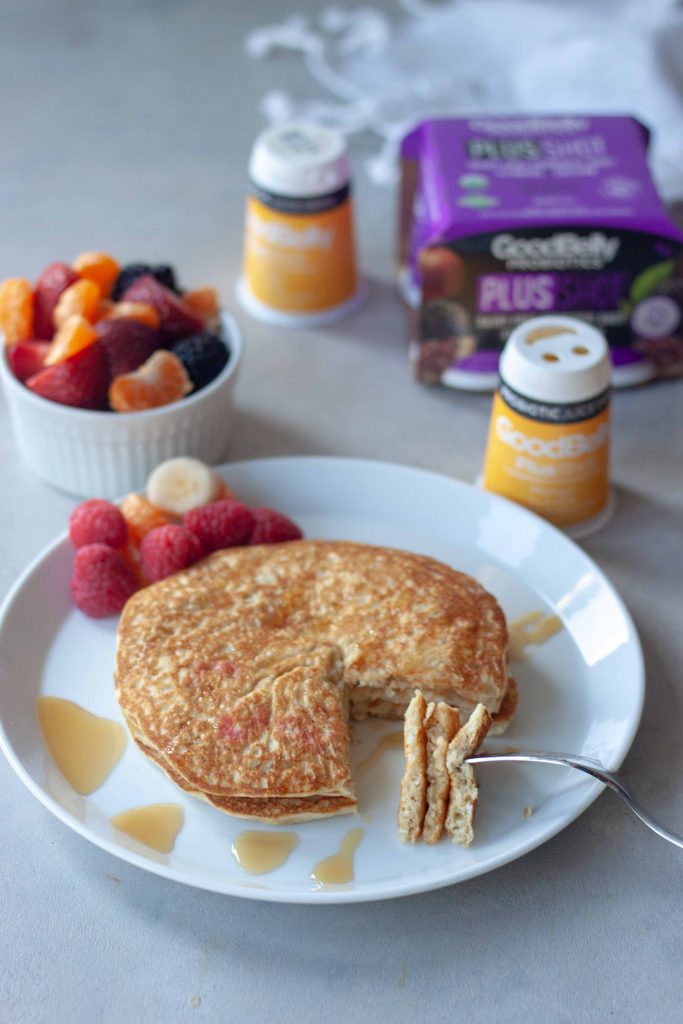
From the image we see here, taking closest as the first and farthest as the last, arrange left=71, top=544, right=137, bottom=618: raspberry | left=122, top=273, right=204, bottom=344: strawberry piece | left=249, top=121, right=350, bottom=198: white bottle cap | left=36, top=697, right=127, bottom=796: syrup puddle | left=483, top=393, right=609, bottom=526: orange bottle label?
left=36, top=697, right=127, bottom=796: syrup puddle → left=71, top=544, right=137, bottom=618: raspberry → left=483, top=393, right=609, bottom=526: orange bottle label → left=122, top=273, right=204, bottom=344: strawberry piece → left=249, top=121, right=350, bottom=198: white bottle cap

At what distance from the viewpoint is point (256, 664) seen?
1257 millimetres

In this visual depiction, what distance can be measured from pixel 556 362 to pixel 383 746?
22.7 inches

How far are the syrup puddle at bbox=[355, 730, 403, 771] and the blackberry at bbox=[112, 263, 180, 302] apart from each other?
2.64ft

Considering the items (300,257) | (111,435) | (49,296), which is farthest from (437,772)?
(300,257)

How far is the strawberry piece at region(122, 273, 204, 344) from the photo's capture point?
5.42 ft

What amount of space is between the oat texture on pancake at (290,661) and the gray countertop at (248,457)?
14 centimetres

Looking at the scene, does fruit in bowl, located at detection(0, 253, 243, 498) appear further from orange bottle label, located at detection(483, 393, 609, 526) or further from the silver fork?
the silver fork

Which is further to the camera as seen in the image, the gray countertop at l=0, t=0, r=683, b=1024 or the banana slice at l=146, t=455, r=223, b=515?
the banana slice at l=146, t=455, r=223, b=515

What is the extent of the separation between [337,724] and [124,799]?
0.24m

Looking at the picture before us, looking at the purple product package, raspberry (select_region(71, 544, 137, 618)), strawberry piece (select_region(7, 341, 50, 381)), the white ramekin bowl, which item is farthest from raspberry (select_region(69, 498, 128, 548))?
the purple product package

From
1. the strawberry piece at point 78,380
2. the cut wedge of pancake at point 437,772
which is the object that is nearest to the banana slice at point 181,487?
the strawberry piece at point 78,380

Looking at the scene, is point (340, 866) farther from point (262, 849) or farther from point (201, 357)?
point (201, 357)

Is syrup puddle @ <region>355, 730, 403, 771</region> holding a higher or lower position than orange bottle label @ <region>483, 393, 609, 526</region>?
lower

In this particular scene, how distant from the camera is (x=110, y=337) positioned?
61.7 inches
